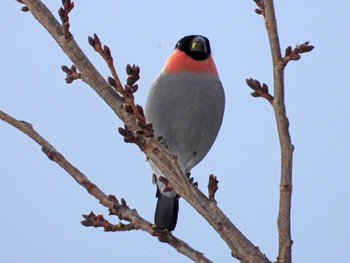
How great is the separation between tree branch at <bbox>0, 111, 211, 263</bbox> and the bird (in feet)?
3.69

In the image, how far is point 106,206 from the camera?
2977 mm

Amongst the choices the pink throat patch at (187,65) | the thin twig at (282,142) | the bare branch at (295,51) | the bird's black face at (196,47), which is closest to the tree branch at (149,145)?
the thin twig at (282,142)

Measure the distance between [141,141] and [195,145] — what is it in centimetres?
196

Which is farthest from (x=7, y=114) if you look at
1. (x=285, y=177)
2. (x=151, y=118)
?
(x=151, y=118)

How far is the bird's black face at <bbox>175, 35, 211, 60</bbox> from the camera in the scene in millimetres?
4895

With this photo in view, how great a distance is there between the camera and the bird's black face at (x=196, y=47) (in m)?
4.89

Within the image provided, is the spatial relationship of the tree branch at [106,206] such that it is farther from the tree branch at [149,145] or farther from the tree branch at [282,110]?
the tree branch at [282,110]

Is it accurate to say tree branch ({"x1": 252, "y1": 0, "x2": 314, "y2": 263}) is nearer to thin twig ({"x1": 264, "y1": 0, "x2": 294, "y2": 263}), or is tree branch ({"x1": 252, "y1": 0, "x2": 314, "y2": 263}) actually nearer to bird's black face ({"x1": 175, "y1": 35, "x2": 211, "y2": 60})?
thin twig ({"x1": 264, "y1": 0, "x2": 294, "y2": 263})

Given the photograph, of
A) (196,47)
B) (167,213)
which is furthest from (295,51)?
(196,47)

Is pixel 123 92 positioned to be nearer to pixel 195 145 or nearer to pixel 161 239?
pixel 161 239

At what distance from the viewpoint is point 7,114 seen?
262 cm

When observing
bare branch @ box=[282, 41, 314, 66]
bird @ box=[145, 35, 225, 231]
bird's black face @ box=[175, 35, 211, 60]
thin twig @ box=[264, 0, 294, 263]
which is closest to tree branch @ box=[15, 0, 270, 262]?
thin twig @ box=[264, 0, 294, 263]

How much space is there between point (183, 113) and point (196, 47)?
77cm

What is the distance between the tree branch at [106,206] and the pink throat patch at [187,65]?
178 centimetres
